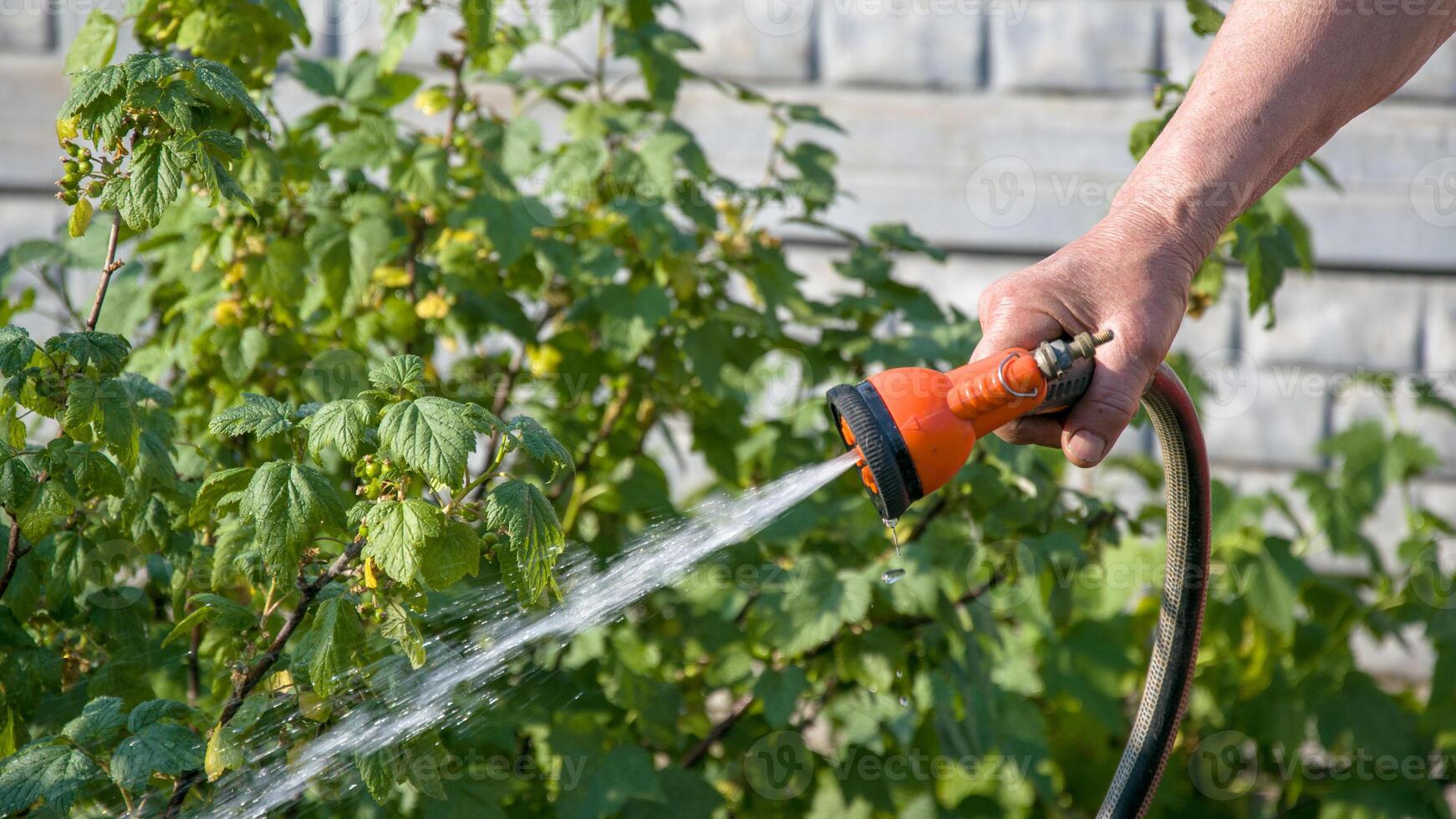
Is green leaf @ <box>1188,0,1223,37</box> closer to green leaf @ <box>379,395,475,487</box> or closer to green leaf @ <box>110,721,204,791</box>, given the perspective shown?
green leaf @ <box>379,395,475,487</box>

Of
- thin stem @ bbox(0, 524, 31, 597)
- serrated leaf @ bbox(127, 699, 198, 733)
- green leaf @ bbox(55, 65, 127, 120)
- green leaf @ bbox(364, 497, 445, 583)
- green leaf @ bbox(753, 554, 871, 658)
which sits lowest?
green leaf @ bbox(753, 554, 871, 658)

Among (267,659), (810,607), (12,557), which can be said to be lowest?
(810,607)

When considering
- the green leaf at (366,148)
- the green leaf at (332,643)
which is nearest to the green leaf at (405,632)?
the green leaf at (332,643)

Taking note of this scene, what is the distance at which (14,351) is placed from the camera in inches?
50.0

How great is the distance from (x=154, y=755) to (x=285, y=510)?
0.26 metres

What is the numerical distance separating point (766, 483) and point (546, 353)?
45 centimetres

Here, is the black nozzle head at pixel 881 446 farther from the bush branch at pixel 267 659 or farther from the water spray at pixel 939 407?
the bush branch at pixel 267 659

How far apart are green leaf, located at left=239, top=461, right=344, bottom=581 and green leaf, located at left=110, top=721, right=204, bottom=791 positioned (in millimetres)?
180

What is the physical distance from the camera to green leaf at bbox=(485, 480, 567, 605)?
1.22 metres

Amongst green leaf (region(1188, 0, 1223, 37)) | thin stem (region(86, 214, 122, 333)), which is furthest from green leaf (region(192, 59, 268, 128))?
green leaf (region(1188, 0, 1223, 37))

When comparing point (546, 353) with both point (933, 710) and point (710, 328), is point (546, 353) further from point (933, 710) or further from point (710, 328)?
point (933, 710)

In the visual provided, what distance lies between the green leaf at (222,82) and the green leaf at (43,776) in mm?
654

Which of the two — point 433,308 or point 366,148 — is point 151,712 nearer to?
point 433,308

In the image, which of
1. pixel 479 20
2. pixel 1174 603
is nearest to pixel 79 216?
pixel 479 20
